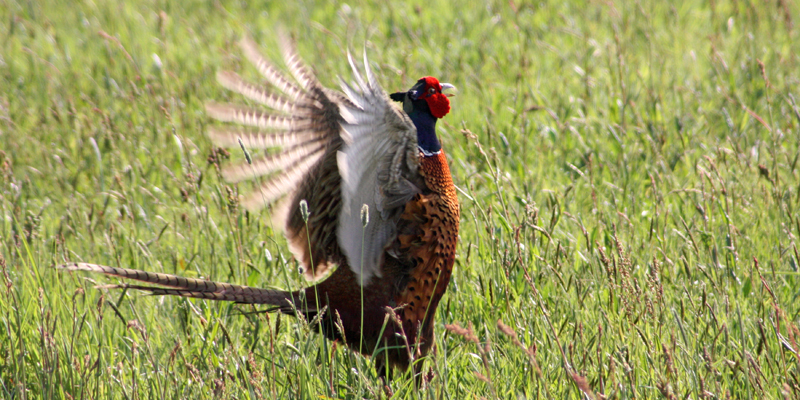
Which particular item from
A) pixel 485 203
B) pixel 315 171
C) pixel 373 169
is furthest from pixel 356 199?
pixel 485 203

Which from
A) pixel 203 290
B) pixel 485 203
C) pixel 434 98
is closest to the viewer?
pixel 203 290

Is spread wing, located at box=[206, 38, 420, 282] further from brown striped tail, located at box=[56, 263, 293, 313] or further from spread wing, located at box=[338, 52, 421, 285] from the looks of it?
brown striped tail, located at box=[56, 263, 293, 313]

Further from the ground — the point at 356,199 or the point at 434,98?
the point at 434,98

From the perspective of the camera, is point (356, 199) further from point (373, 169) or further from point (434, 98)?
point (434, 98)

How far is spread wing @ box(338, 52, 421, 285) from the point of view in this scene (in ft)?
7.07

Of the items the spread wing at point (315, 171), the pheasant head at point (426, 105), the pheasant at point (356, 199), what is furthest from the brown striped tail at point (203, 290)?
the pheasant head at point (426, 105)

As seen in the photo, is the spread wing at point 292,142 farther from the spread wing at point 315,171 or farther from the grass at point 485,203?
the grass at point 485,203

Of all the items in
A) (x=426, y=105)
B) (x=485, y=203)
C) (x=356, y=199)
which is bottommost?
(x=485, y=203)

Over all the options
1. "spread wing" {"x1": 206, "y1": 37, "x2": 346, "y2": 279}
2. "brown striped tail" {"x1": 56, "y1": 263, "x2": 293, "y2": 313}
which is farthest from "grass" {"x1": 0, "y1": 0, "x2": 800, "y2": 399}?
"spread wing" {"x1": 206, "y1": 37, "x2": 346, "y2": 279}

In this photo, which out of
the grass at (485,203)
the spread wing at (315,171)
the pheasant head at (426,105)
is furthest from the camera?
the pheasant head at (426,105)

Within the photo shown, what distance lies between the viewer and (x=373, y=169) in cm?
232

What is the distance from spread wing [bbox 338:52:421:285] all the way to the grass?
28 cm

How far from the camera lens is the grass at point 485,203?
2098mm

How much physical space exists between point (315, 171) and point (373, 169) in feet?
1.32
